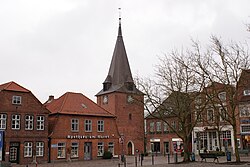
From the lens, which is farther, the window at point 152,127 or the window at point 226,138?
the window at point 152,127

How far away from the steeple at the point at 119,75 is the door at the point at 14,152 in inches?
911

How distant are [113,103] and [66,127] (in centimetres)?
1574

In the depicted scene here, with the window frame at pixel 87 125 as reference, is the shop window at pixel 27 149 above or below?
below

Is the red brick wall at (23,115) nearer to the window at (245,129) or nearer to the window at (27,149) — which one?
the window at (27,149)

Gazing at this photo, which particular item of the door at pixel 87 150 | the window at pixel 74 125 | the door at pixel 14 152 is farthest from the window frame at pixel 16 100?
the door at pixel 87 150

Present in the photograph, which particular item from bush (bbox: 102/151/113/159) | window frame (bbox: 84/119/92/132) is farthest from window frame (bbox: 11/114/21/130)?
bush (bbox: 102/151/113/159)

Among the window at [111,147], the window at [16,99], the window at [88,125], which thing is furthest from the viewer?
the window at [111,147]

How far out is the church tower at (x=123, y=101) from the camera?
57.3m

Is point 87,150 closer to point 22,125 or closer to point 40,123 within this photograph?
point 40,123

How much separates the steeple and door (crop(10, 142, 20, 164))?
23142 millimetres

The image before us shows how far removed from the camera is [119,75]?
59.8m

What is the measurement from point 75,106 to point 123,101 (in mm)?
14417

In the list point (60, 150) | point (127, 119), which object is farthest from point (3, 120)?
point (127, 119)

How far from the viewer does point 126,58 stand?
203ft
